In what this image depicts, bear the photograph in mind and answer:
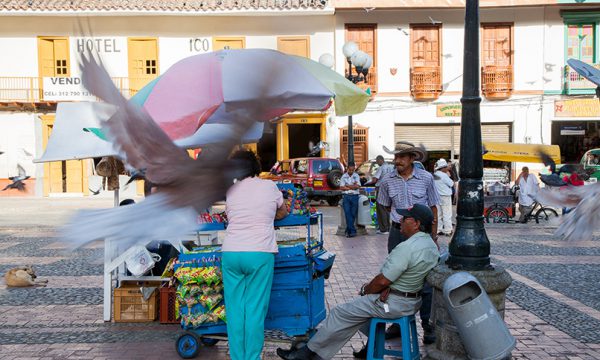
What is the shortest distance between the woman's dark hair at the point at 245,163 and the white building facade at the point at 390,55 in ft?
64.3

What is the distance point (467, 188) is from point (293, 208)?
1.46 m

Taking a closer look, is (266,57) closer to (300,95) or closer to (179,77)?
(300,95)

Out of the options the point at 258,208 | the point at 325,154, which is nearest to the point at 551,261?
the point at 258,208

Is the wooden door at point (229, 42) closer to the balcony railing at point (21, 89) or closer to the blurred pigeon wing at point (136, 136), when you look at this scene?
the balcony railing at point (21, 89)

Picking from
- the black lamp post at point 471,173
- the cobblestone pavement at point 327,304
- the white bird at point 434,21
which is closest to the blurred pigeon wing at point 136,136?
the cobblestone pavement at point 327,304

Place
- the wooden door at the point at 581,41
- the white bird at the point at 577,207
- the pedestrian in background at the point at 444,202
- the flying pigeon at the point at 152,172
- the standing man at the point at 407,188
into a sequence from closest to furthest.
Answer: the flying pigeon at the point at 152,172 → the white bird at the point at 577,207 → the standing man at the point at 407,188 → the pedestrian in background at the point at 444,202 → the wooden door at the point at 581,41

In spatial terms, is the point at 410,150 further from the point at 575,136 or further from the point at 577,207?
the point at 575,136

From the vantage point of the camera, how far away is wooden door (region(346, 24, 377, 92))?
24.4 meters

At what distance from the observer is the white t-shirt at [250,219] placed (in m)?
4.41

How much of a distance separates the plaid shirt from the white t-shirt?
5.65 ft

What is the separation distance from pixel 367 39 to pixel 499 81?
18.0 feet

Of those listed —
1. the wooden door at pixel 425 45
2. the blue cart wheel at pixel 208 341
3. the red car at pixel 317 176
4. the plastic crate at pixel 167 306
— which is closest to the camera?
the blue cart wheel at pixel 208 341

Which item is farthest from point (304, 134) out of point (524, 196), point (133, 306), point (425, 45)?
point (133, 306)

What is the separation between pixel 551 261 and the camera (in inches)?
→ 376
